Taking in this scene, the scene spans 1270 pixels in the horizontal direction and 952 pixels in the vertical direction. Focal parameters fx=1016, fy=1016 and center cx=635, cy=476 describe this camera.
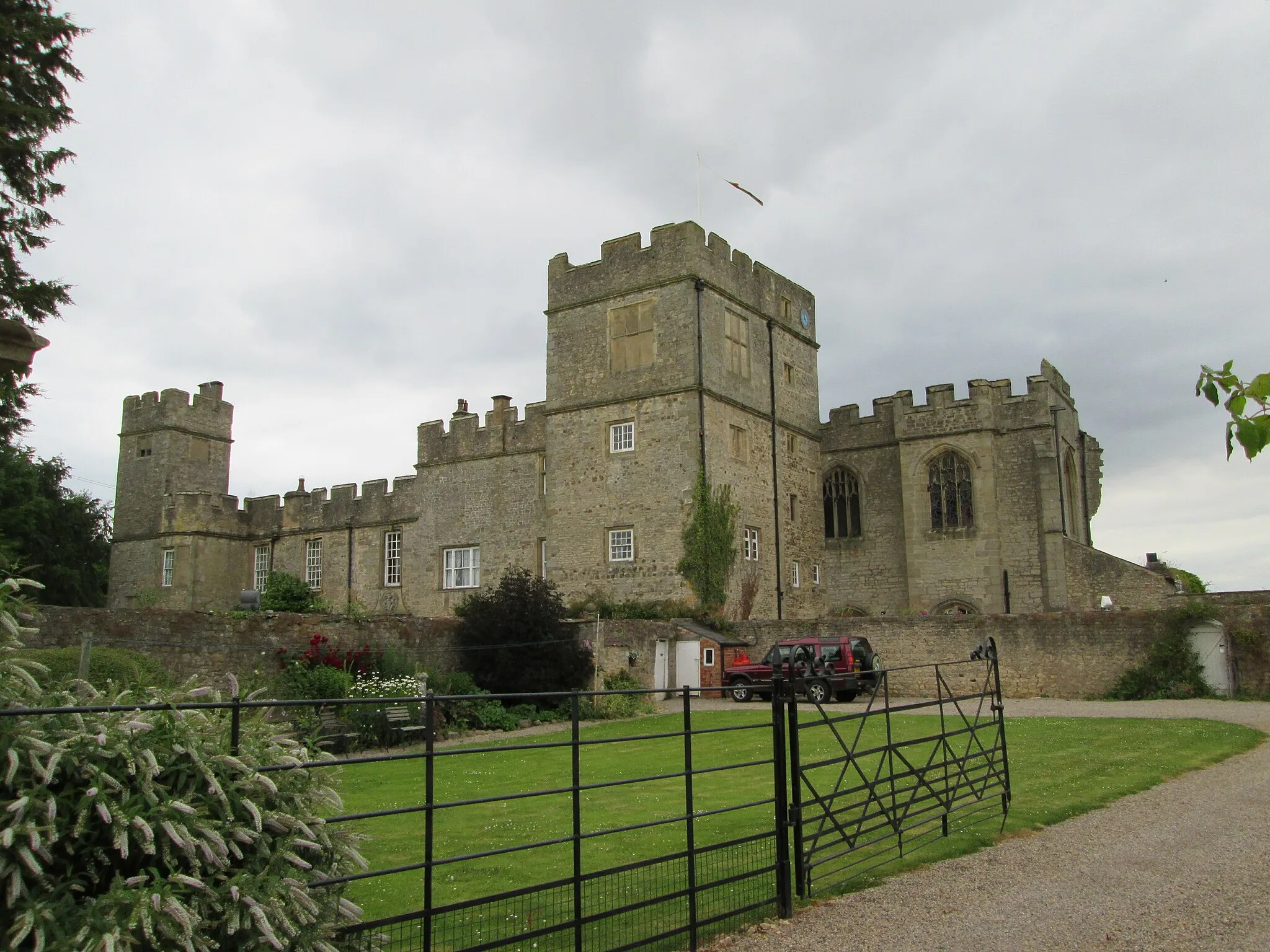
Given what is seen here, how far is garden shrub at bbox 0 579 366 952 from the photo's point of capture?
3.51m

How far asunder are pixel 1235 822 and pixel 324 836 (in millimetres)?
9241

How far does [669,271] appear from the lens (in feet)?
96.1

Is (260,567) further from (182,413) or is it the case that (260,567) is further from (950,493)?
(950,493)

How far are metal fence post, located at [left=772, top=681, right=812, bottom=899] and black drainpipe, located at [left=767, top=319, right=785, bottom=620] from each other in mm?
22160

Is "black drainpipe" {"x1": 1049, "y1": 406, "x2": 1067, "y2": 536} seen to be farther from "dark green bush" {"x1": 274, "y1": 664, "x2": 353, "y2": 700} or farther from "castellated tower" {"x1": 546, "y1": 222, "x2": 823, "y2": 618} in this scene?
"dark green bush" {"x1": 274, "y1": 664, "x2": 353, "y2": 700}

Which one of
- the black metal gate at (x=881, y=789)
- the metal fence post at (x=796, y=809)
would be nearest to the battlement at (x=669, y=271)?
the black metal gate at (x=881, y=789)

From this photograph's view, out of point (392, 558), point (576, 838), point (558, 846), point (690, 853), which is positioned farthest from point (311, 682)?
point (392, 558)

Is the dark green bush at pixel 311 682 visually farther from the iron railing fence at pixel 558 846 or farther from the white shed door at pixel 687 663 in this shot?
the white shed door at pixel 687 663

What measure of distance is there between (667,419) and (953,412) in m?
9.33

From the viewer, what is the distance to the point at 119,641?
16.5 m

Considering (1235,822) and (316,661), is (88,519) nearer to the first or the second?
(316,661)

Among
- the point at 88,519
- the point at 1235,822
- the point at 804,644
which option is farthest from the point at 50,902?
the point at 88,519

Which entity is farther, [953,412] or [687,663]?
[953,412]

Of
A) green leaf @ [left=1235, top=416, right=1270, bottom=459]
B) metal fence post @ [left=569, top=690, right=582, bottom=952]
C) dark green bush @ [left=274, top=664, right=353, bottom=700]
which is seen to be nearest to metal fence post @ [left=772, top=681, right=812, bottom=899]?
metal fence post @ [left=569, top=690, right=582, bottom=952]
